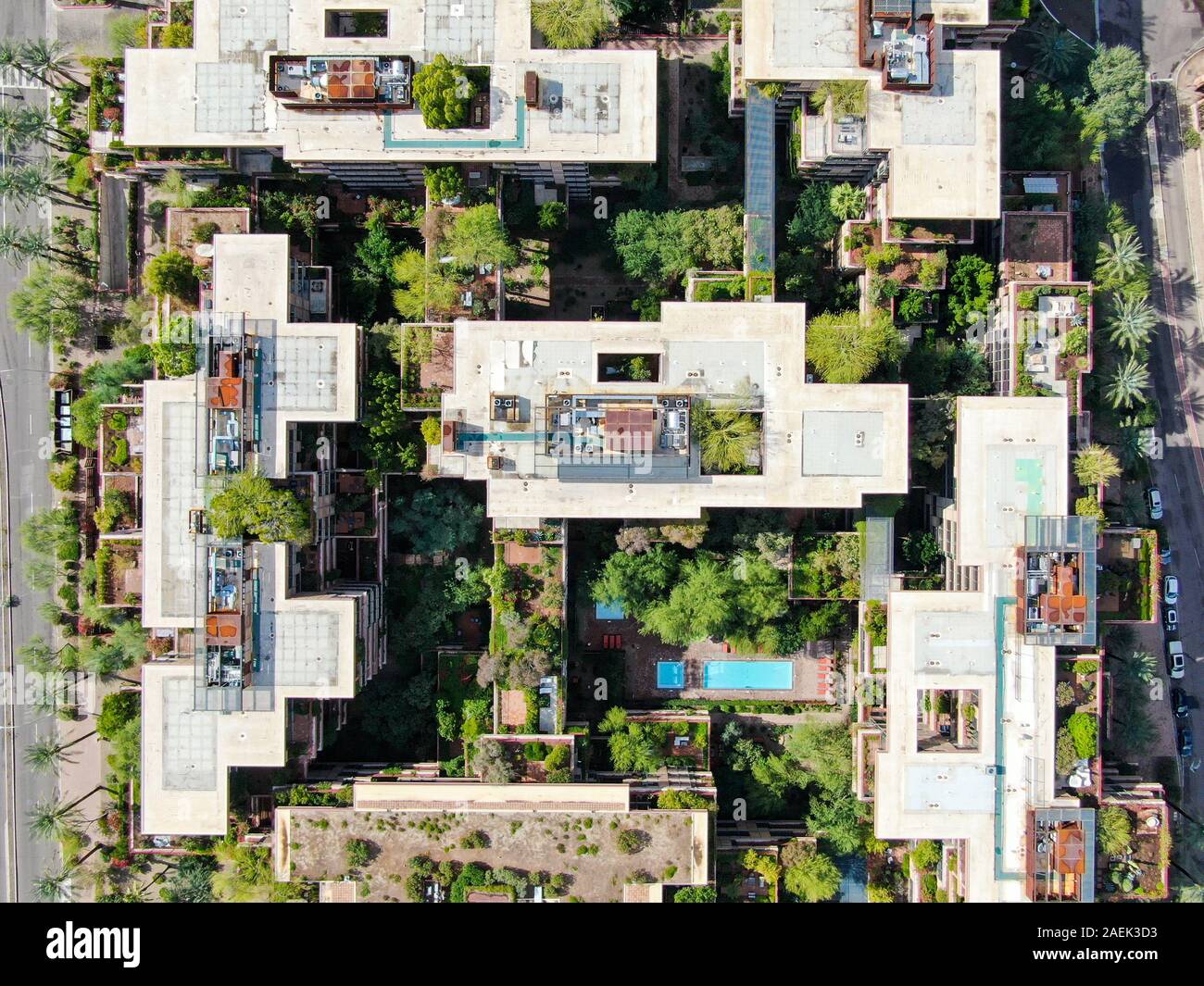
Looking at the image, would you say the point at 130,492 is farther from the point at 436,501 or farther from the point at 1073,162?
the point at 1073,162

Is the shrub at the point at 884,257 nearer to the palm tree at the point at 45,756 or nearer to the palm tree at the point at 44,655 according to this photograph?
the palm tree at the point at 44,655

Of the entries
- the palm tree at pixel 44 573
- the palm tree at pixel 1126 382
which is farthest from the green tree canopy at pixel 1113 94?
the palm tree at pixel 44 573

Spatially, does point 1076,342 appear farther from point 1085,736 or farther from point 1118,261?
point 1085,736

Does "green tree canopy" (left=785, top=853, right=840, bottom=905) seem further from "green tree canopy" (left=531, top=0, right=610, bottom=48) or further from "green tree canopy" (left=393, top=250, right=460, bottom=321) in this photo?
"green tree canopy" (left=531, top=0, right=610, bottom=48)

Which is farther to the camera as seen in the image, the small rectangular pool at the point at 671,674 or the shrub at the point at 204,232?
the small rectangular pool at the point at 671,674
